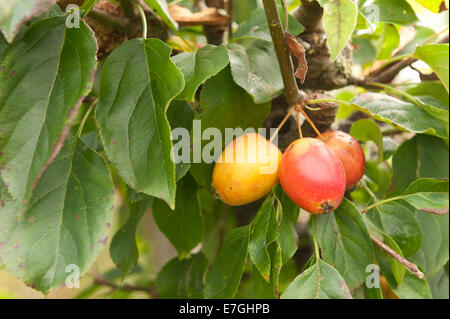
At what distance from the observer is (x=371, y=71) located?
660mm

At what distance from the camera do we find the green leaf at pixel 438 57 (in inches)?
21.4

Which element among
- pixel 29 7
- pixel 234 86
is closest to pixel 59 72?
pixel 29 7

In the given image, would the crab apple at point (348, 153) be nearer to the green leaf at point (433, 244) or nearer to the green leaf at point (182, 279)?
the green leaf at point (433, 244)

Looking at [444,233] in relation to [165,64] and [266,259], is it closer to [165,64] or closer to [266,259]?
[266,259]

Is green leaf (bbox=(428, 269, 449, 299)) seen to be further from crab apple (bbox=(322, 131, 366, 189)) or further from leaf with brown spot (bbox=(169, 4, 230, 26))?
leaf with brown spot (bbox=(169, 4, 230, 26))

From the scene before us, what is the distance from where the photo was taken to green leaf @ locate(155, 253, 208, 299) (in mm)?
685

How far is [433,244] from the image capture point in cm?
57

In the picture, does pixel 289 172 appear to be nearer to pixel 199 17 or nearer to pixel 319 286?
pixel 319 286

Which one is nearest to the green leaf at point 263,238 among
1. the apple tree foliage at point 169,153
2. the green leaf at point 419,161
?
the apple tree foliage at point 169,153

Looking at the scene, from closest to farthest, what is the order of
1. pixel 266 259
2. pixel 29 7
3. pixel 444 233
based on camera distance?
1. pixel 29 7
2. pixel 266 259
3. pixel 444 233

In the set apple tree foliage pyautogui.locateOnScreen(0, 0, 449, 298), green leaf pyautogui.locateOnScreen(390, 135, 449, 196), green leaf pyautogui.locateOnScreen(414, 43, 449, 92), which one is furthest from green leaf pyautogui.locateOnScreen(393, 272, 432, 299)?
green leaf pyautogui.locateOnScreen(414, 43, 449, 92)

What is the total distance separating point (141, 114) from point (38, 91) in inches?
3.3

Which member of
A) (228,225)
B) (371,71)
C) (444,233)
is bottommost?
(228,225)
